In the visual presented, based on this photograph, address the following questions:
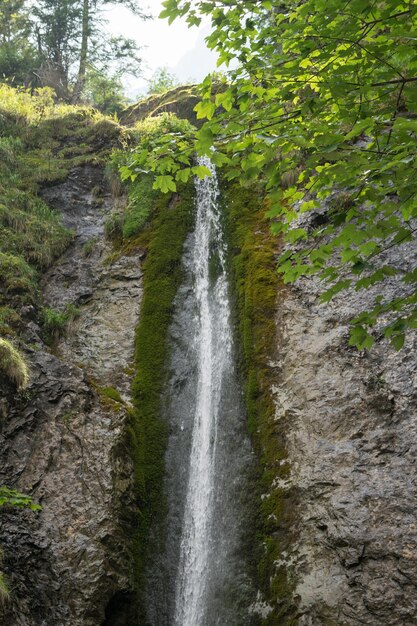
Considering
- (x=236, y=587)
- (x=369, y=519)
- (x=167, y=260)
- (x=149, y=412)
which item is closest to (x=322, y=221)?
(x=167, y=260)

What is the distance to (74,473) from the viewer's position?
686 centimetres

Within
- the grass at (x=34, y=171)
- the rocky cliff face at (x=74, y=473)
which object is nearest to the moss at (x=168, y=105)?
the grass at (x=34, y=171)

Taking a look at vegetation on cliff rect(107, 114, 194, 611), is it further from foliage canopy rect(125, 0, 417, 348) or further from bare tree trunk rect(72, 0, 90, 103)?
bare tree trunk rect(72, 0, 90, 103)

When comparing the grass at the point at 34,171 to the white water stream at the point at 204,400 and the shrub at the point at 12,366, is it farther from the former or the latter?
the white water stream at the point at 204,400

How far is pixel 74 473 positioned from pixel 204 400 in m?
2.33

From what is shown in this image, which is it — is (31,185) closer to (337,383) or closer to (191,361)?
(191,361)

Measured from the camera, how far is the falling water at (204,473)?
6.25 meters

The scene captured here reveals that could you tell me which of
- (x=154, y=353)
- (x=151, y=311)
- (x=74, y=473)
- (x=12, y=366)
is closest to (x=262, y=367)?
(x=154, y=353)

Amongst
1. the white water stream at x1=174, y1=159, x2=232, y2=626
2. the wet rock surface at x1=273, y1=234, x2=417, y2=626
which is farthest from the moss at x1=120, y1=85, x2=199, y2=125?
the wet rock surface at x1=273, y1=234, x2=417, y2=626

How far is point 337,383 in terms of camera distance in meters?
6.83

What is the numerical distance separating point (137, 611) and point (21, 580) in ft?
5.13

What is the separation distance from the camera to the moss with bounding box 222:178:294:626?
6.00m

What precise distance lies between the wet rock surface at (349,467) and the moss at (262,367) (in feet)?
0.60

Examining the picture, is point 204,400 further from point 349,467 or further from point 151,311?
point 349,467
